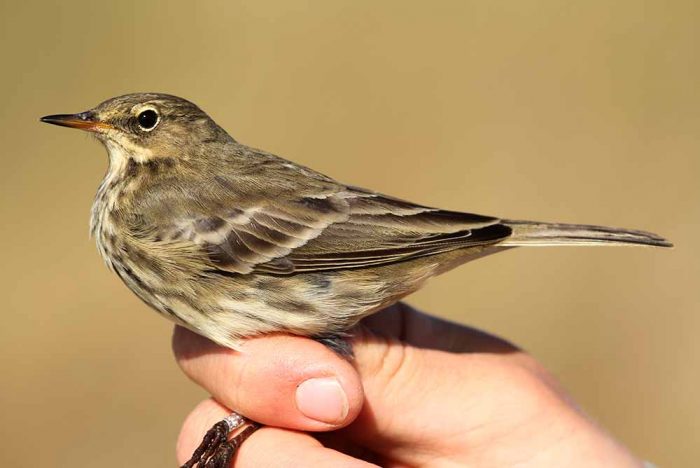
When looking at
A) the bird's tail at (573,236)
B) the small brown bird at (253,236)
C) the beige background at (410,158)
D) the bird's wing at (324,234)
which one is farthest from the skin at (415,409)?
the beige background at (410,158)

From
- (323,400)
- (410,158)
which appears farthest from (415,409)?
(410,158)

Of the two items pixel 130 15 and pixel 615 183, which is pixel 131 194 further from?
pixel 130 15

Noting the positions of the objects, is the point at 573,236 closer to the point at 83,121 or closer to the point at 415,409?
the point at 415,409

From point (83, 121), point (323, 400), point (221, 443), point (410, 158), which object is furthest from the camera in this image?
point (410, 158)

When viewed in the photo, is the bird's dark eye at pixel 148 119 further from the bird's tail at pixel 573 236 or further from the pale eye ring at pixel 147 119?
the bird's tail at pixel 573 236

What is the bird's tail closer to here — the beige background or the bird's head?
the bird's head

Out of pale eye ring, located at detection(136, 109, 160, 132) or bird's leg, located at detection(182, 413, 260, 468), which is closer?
bird's leg, located at detection(182, 413, 260, 468)

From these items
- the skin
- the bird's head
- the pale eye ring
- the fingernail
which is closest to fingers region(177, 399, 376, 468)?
the skin
